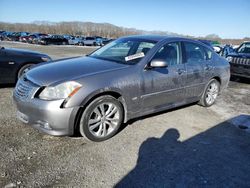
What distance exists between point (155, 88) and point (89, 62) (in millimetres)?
1282

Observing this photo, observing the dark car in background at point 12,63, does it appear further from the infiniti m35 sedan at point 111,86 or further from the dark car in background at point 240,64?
the dark car in background at point 240,64

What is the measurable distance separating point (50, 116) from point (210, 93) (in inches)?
161

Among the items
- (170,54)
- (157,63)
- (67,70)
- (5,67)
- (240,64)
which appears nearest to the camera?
(67,70)

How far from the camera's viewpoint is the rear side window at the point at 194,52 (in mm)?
5352

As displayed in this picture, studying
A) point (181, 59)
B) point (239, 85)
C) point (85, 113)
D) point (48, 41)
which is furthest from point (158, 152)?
point (48, 41)

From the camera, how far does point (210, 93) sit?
616cm

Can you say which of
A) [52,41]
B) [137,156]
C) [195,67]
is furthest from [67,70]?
[52,41]

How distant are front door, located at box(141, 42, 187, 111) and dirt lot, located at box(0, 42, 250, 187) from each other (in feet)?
1.44

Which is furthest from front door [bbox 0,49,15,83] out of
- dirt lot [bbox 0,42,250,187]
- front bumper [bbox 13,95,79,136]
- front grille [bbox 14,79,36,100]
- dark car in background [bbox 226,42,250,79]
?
dark car in background [bbox 226,42,250,79]

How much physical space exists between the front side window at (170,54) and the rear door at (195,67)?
21cm

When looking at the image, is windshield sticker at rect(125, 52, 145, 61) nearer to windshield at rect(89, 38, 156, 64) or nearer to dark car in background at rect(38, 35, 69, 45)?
windshield at rect(89, 38, 156, 64)

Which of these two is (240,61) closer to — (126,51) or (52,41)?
(126,51)

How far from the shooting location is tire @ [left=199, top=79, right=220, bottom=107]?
599 cm

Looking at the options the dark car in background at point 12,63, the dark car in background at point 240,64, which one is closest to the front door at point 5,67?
the dark car in background at point 12,63
